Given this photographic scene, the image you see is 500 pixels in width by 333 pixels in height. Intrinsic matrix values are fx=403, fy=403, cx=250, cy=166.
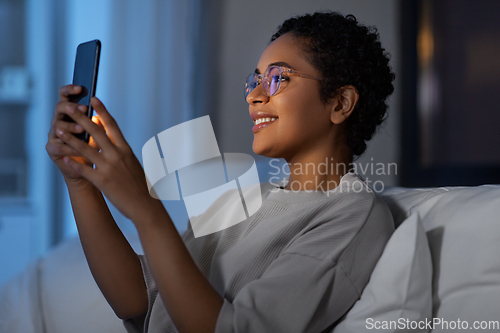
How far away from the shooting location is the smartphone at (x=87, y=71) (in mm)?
736

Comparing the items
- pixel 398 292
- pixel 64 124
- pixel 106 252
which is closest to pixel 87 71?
pixel 64 124

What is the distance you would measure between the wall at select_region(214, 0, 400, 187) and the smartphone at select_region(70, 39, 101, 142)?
1528mm

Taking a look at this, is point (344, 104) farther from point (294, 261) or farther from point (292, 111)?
point (294, 261)

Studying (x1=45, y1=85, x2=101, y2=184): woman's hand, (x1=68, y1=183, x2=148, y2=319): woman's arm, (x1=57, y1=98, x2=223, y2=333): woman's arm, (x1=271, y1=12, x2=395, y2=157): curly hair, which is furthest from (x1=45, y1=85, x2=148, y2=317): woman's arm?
(x1=271, y1=12, x2=395, y2=157): curly hair

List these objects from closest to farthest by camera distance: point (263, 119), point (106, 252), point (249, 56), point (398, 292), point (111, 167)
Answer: point (111, 167) → point (398, 292) → point (106, 252) → point (263, 119) → point (249, 56)

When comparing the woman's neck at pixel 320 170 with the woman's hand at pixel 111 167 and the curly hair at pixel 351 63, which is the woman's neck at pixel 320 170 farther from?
the woman's hand at pixel 111 167

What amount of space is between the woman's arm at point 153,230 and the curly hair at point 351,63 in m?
0.53

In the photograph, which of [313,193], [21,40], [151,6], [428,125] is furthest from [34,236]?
[428,125]

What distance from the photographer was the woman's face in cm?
95

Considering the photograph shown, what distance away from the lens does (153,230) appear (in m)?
0.64

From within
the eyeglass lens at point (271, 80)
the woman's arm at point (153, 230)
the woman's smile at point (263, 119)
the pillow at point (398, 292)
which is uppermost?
the eyeglass lens at point (271, 80)

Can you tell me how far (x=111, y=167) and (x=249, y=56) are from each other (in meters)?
1.80

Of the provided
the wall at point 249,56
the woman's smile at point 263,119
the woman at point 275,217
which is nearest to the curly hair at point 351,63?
the woman at point 275,217

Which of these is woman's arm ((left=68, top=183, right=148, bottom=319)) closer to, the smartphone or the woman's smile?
the smartphone
